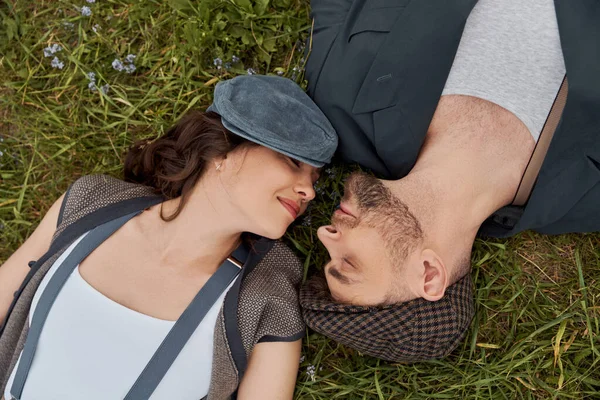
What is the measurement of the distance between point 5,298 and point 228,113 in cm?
183

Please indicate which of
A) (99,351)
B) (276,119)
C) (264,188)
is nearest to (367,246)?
(264,188)

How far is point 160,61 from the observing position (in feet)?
12.8

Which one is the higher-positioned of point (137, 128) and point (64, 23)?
point (64, 23)

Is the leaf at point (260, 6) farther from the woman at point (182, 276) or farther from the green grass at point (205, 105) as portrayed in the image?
the woman at point (182, 276)

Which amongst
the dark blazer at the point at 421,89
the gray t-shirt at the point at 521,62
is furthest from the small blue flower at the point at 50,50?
the gray t-shirt at the point at 521,62

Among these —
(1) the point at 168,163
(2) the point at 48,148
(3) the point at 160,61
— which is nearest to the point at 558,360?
(1) the point at 168,163

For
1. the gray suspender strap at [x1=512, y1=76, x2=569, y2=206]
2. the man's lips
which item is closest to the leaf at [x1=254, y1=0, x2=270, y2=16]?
the man's lips

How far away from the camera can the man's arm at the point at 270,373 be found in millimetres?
3180

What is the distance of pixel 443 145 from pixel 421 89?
0.34 metres

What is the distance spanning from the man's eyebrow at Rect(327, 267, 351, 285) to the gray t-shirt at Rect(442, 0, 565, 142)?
1255mm

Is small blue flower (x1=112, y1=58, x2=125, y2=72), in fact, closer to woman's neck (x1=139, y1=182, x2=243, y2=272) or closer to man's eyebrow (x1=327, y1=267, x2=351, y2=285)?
woman's neck (x1=139, y1=182, x2=243, y2=272)

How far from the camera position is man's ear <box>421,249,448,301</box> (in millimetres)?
2844

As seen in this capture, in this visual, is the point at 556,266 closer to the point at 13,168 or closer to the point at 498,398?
the point at 498,398

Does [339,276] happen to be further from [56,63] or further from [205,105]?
[56,63]
